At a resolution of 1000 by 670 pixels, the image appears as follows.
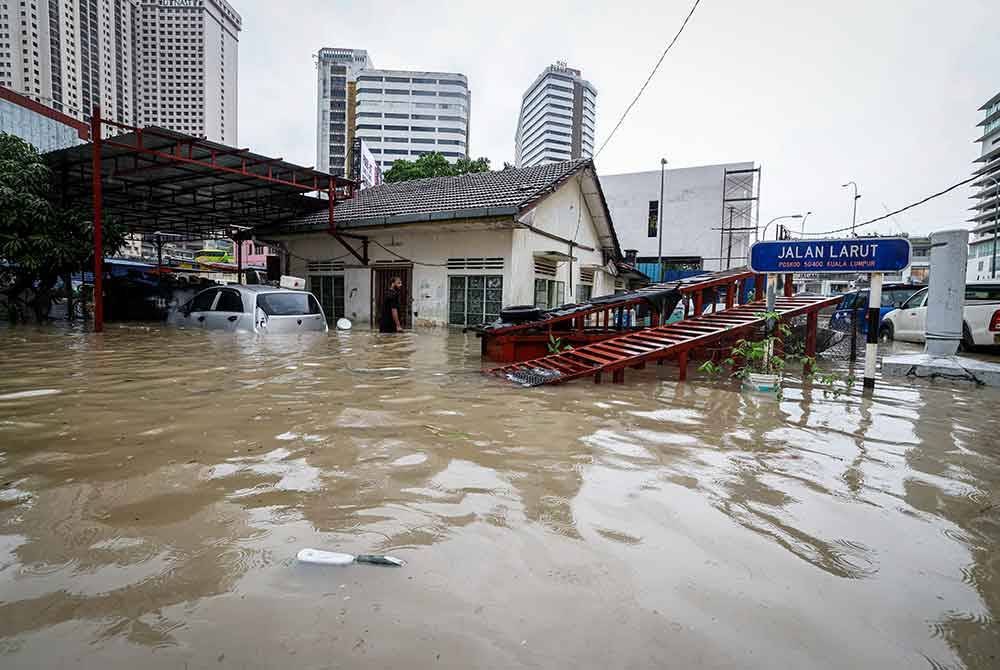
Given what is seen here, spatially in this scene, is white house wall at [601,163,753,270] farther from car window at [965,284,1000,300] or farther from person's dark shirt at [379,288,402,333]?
person's dark shirt at [379,288,402,333]

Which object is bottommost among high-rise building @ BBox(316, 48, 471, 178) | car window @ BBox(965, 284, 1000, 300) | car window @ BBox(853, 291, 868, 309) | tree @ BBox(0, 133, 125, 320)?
car window @ BBox(853, 291, 868, 309)

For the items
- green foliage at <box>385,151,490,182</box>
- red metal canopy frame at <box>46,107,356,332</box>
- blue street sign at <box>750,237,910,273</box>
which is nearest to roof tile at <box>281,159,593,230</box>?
red metal canopy frame at <box>46,107,356,332</box>

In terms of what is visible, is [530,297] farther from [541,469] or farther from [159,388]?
[541,469]

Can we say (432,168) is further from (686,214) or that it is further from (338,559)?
(338,559)

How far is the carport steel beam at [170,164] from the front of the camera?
10.1m

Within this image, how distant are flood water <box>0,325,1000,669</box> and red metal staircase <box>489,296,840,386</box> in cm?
159

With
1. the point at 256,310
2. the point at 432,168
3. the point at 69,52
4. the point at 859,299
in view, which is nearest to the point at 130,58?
the point at 69,52

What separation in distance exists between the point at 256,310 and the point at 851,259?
8.97 meters

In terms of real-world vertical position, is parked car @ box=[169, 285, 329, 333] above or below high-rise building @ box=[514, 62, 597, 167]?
below

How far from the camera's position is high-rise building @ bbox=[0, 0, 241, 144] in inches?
1271

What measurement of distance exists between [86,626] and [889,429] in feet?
17.1

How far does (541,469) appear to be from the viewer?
2.94 m

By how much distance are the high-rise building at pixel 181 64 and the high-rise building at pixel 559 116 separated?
4987cm

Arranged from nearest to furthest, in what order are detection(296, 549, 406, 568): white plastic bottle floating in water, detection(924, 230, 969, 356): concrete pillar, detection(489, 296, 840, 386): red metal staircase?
detection(296, 549, 406, 568): white plastic bottle floating in water
detection(489, 296, 840, 386): red metal staircase
detection(924, 230, 969, 356): concrete pillar
